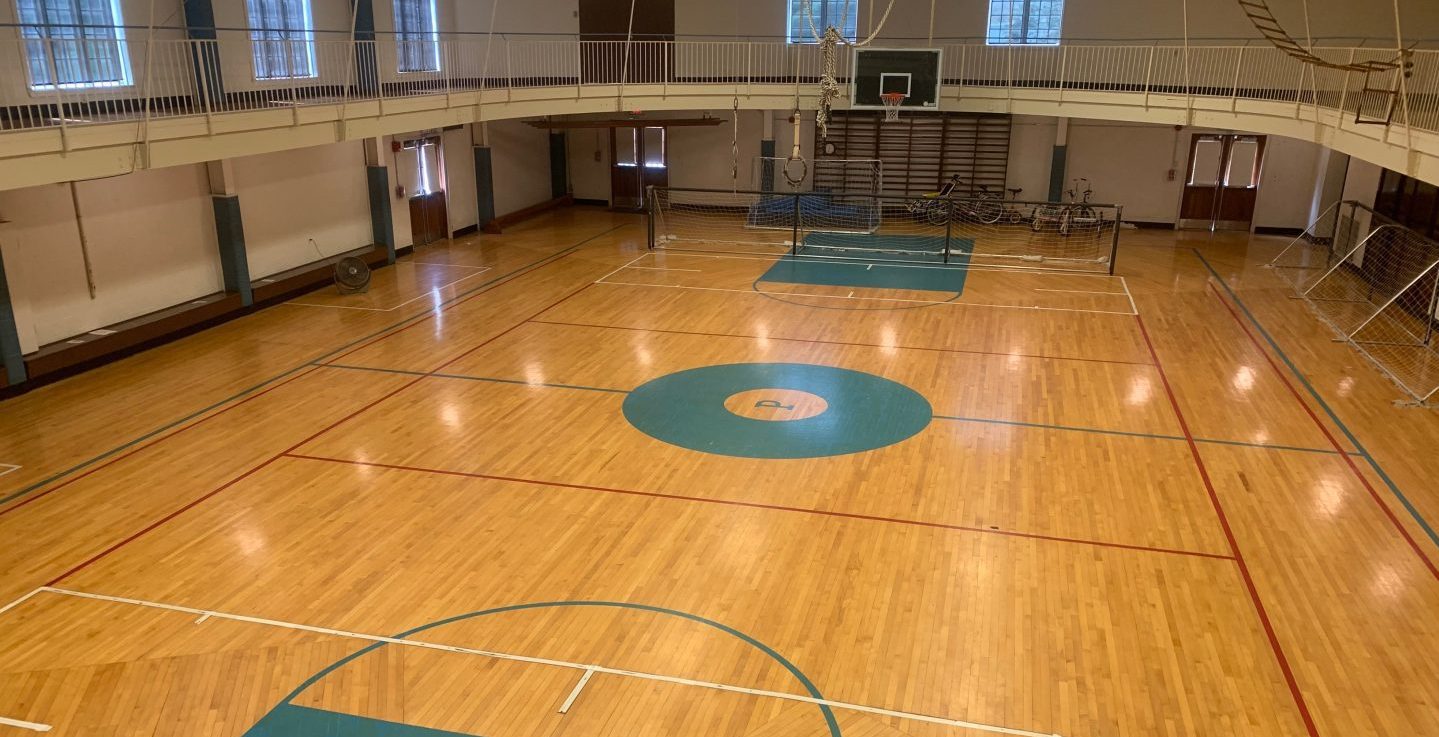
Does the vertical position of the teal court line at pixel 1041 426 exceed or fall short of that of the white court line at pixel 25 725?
it exceeds it

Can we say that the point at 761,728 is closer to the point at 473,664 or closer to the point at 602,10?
the point at 473,664

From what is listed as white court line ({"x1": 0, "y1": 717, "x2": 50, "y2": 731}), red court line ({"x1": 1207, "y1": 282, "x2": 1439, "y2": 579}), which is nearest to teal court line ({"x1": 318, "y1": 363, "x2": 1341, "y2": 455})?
red court line ({"x1": 1207, "y1": 282, "x2": 1439, "y2": 579})

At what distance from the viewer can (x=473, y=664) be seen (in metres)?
6.87

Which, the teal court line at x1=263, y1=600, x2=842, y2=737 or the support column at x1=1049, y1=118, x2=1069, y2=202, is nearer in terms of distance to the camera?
the teal court line at x1=263, y1=600, x2=842, y2=737

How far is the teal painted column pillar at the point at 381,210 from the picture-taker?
19.0m

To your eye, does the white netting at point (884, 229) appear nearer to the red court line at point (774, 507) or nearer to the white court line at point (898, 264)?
the white court line at point (898, 264)

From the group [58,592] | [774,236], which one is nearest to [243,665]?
[58,592]

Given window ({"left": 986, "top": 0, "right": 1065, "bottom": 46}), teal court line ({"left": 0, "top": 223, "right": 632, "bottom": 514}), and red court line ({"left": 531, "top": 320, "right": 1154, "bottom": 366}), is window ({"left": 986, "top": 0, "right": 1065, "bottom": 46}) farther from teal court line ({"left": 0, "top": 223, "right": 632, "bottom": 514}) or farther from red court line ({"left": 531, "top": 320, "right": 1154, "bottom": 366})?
red court line ({"left": 531, "top": 320, "right": 1154, "bottom": 366})

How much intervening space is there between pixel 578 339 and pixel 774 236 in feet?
30.1

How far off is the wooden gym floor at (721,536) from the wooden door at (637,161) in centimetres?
1197

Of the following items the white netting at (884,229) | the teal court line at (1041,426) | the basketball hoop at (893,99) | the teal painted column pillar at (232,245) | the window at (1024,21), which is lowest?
the teal court line at (1041,426)

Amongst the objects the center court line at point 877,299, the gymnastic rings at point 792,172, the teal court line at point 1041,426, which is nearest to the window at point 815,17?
the gymnastic rings at point 792,172

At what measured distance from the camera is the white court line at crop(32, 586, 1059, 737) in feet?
20.7

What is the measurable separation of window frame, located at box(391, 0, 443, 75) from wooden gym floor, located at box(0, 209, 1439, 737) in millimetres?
7182
